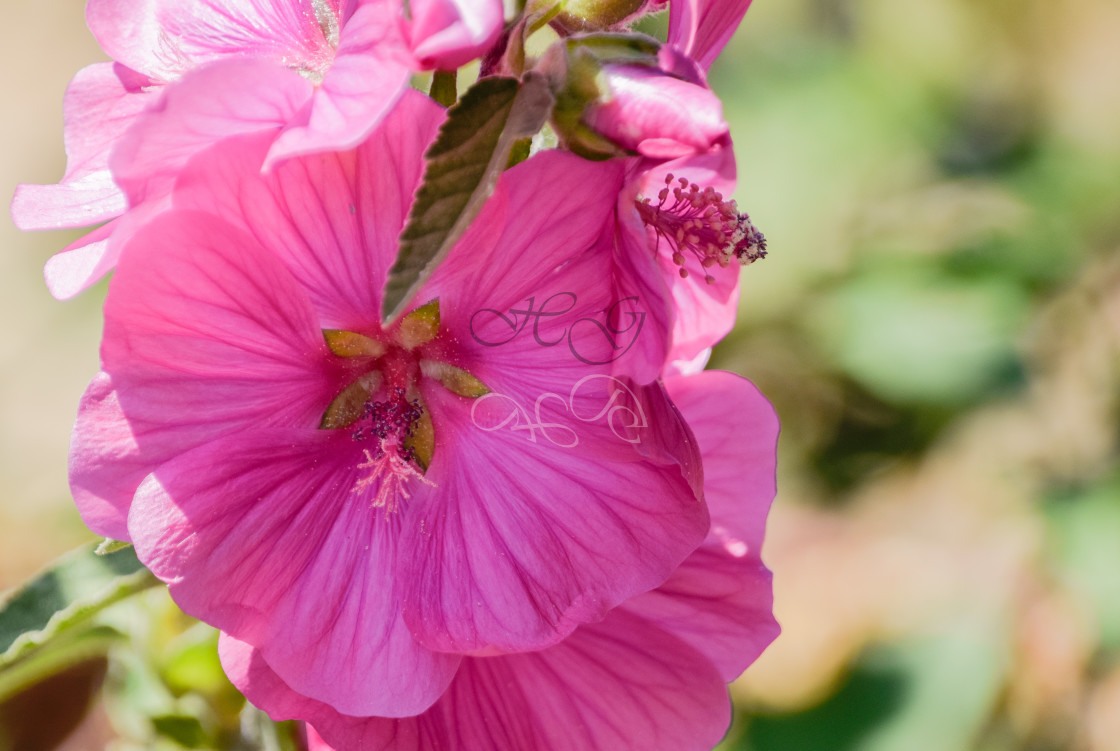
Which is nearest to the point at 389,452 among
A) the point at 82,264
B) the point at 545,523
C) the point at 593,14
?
the point at 545,523

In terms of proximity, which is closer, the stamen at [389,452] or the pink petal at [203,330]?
the pink petal at [203,330]

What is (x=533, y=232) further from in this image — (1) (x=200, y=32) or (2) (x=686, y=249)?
(1) (x=200, y=32)

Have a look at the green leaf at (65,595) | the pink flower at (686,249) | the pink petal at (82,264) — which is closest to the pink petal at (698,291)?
the pink flower at (686,249)

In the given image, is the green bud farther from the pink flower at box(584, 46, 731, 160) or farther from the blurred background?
the blurred background

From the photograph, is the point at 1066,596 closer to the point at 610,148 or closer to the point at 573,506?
the point at 573,506

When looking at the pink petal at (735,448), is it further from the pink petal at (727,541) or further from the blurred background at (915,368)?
the blurred background at (915,368)

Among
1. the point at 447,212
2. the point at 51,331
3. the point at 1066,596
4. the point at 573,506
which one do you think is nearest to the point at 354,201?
the point at 447,212
